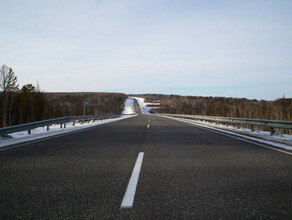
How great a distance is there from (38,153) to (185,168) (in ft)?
14.0

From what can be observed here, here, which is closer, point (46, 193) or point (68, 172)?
point (46, 193)

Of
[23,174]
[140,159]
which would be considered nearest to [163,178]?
[140,159]

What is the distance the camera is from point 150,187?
2910 millimetres

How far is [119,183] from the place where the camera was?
3076mm

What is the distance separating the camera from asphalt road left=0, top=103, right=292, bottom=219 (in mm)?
2206

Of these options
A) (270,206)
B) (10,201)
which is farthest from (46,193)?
(270,206)

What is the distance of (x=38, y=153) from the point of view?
211 inches

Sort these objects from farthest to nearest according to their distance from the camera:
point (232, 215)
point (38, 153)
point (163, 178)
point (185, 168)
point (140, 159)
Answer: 1. point (38, 153)
2. point (140, 159)
3. point (185, 168)
4. point (163, 178)
5. point (232, 215)

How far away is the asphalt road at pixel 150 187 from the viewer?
221 centimetres

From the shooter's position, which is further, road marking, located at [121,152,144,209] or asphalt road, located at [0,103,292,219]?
road marking, located at [121,152,144,209]

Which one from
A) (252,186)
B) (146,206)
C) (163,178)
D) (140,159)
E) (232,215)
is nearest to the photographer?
(232,215)

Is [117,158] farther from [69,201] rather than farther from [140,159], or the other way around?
[69,201]

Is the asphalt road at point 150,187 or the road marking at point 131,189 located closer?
the asphalt road at point 150,187

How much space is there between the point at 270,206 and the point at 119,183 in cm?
218
